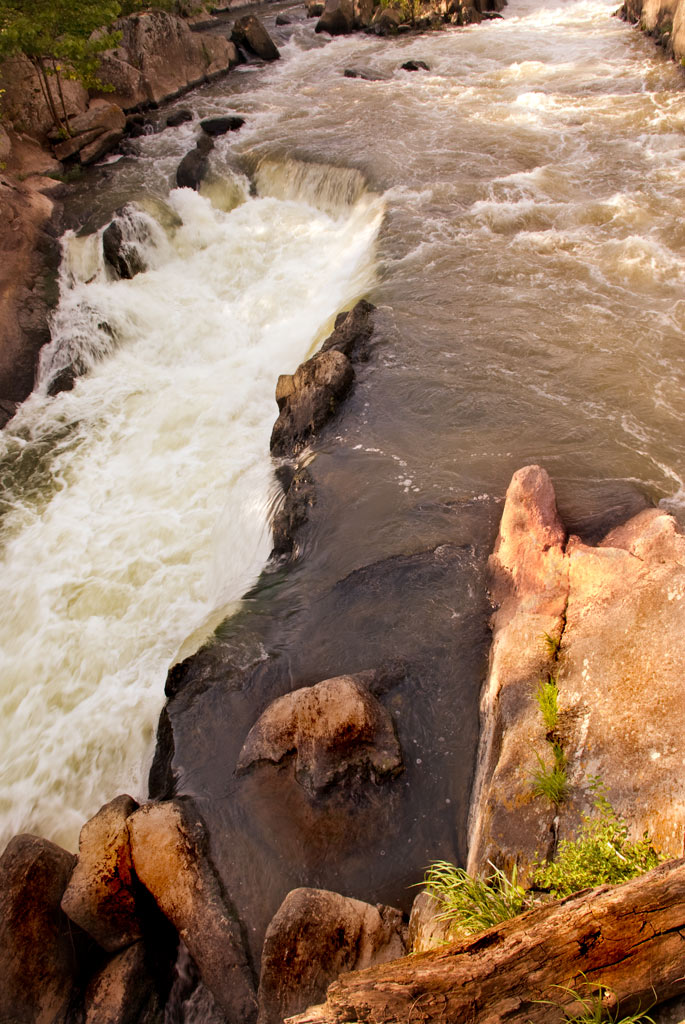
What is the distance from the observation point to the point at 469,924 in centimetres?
371

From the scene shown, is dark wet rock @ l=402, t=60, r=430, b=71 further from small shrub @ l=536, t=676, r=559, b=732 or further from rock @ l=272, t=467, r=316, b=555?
small shrub @ l=536, t=676, r=559, b=732

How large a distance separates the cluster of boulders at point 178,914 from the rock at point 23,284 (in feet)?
28.5

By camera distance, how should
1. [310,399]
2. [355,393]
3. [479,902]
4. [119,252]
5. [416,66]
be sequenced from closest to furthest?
[479,902]
[310,399]
[355,393]
[119,252]
[416,66]

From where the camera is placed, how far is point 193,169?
610 inches

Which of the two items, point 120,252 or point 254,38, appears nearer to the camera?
point 120,252

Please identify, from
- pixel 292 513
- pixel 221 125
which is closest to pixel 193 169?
pixel 221 125

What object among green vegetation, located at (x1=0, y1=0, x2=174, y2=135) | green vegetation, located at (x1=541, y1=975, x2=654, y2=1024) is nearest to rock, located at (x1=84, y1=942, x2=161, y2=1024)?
green vegetation, located at (x1=541, y1=975, x2=654, y2=1024)

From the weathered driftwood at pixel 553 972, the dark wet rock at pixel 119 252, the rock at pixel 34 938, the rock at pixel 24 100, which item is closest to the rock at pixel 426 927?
the weathered driftwood at pixel 553 972

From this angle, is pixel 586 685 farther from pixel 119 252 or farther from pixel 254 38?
pixel 254 38

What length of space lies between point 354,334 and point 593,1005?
340 inches

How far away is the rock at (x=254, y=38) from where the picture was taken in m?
22.2

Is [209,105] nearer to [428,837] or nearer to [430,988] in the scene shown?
[428,837]

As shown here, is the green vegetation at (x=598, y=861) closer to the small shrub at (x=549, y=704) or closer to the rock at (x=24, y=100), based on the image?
the small shrub at (x=549, y=704)

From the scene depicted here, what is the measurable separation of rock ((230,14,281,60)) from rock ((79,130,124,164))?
8.05 metres
